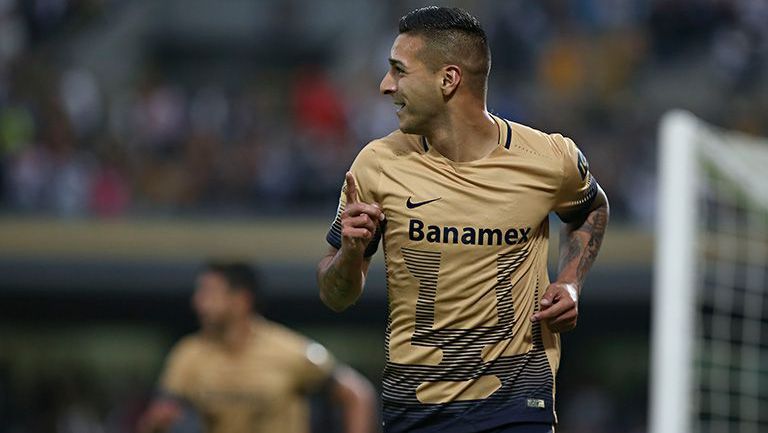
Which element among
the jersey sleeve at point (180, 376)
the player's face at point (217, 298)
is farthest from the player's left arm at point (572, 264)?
the jersey sleeve at point (180, 376)

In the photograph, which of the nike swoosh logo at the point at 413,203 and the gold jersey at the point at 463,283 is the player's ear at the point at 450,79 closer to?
the gold jersey at the point at 463,283

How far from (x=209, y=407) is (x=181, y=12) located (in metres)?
11.9

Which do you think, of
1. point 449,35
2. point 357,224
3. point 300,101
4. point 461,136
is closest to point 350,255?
point 357,224

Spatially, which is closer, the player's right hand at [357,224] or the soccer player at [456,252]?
the player's right hand at [357,224]

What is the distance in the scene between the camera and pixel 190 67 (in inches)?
787

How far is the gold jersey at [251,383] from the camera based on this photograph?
9180mm

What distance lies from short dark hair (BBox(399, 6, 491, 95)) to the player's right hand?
537 mm

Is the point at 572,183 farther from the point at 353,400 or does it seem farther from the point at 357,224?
the point at 353,400

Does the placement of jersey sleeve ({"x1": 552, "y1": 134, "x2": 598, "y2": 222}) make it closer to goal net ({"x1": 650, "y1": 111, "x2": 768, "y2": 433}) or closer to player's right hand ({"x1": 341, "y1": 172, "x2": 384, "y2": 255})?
player's right hand ({"x1": 341, "y1": 172, "x2": 384, "y2": 255})

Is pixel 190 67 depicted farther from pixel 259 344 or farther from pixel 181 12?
pixel 259 344

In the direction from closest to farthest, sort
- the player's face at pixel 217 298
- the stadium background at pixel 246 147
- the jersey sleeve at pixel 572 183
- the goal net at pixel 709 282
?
1. the jersey sleeve at pixel 572 183
2. the goal net at pixel 709 282
3. the player's face at pixel 217 298
4. the stadium background at pixel 246 147

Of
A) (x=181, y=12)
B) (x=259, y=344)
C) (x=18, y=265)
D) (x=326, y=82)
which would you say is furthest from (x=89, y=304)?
(x=259, y=344)

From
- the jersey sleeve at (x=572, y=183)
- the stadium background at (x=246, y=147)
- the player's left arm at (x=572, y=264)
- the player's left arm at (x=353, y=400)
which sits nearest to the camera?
the player's left arm at (x=572, y=264)

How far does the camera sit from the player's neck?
16.6 ft
